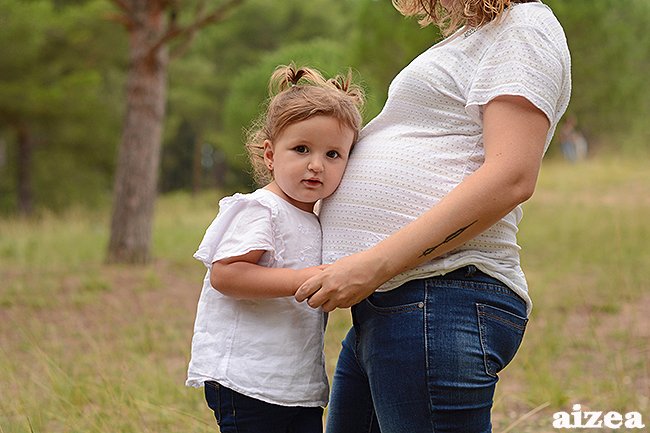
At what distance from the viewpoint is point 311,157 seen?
5.87 feet

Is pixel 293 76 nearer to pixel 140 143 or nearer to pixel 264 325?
pixel 264 325

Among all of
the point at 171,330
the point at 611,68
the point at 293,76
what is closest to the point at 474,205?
the point at 293,76

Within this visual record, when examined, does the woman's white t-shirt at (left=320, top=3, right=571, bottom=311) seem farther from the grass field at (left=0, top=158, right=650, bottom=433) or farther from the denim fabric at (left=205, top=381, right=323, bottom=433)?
the grass field at (left=0, top=158, right=650, bottom=433)

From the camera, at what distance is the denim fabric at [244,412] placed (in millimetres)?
1821

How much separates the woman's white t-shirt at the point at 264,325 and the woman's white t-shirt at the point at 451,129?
Answer: 0.09 meters

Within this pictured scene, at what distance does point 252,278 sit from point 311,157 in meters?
0.26

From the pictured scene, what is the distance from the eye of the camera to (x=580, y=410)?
372 centimetres

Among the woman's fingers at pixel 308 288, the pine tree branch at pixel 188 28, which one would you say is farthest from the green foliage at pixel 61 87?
the woman's fingers at pixel 308 288

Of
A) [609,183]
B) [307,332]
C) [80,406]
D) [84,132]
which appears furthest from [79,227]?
[307,332]

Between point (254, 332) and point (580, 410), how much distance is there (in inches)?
90.5

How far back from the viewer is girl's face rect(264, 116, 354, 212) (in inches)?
70.4

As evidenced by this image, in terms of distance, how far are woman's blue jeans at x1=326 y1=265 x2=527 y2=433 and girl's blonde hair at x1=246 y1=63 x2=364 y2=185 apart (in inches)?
14.8

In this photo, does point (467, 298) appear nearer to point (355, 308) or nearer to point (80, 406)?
point (355, 308)

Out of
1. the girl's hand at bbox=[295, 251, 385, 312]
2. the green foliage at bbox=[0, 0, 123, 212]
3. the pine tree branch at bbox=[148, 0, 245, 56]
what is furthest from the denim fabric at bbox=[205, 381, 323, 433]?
the green foliage at bbox=[0, 0, 123, 212]
